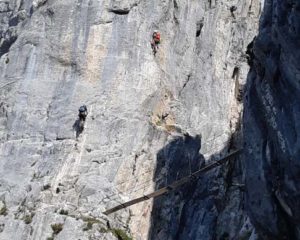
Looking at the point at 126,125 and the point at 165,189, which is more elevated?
the point at 126,125

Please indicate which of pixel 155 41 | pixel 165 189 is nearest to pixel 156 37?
pixel 155 41

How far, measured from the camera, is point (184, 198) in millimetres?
41031

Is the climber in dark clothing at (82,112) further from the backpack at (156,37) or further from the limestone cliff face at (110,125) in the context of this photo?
the backpack at (156,37)

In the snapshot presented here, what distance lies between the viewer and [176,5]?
157 feet

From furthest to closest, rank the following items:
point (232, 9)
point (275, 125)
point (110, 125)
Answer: point (232, 9)
point (110, 125)
point (275, 125)

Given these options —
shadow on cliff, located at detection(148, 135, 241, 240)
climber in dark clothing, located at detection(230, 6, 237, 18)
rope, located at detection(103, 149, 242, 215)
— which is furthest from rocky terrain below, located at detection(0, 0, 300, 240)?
climber in dark clothing, located at detection(230, 6, 237, 18)

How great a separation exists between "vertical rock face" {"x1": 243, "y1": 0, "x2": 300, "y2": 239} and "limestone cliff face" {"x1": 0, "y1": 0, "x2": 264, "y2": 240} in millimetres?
7412

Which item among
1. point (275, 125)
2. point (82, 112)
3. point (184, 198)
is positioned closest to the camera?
point (275, 125)

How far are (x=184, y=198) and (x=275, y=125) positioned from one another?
13.1 metres

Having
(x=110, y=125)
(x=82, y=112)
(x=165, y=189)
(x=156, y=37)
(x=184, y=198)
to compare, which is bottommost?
(x=165, y=189)

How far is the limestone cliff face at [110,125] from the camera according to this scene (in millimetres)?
37656

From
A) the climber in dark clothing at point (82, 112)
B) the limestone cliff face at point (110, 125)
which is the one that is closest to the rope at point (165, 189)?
the limestone cliff face at point (110, 125)

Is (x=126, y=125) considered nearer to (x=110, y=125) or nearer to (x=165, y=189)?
(x=110, y=125)

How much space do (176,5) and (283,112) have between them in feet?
69.5
